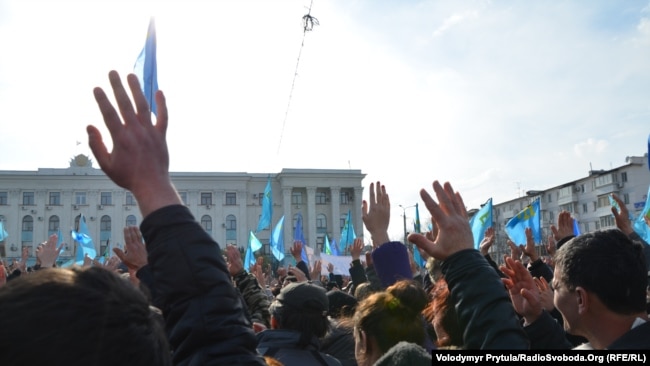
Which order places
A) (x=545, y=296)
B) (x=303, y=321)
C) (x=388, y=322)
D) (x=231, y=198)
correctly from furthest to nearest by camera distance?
(x=231, y=198), (x=303, y=321), (x=545, y=296), (x=388, y=322)

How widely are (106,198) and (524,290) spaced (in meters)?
59.0

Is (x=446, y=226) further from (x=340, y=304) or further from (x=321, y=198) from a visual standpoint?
(x=321, y=198)

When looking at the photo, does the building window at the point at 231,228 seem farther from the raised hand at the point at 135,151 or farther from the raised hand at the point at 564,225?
the raised hand at the point at 135,151

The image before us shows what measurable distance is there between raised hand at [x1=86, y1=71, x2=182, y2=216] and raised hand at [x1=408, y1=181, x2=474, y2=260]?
0.91 meters

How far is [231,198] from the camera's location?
195 ft

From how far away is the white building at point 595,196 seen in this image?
56.6m

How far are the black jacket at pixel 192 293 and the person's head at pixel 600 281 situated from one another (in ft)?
5.25

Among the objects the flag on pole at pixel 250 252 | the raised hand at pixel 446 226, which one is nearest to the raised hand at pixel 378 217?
the raised hand at pixel 446 226

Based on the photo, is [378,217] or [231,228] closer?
[378,217]

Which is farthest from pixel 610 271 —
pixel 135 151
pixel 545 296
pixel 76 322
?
pixel 76 322

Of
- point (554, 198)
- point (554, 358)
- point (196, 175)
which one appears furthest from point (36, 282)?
→ point (554, 198)

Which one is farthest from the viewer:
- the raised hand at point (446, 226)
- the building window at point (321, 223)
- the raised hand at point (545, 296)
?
the building window at point (321, 223)

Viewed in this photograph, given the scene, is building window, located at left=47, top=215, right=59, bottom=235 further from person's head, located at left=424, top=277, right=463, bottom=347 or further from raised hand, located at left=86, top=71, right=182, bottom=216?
raised hand, located at left=86, top=71, right=182, bottom=216

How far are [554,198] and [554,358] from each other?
74.8 metres
